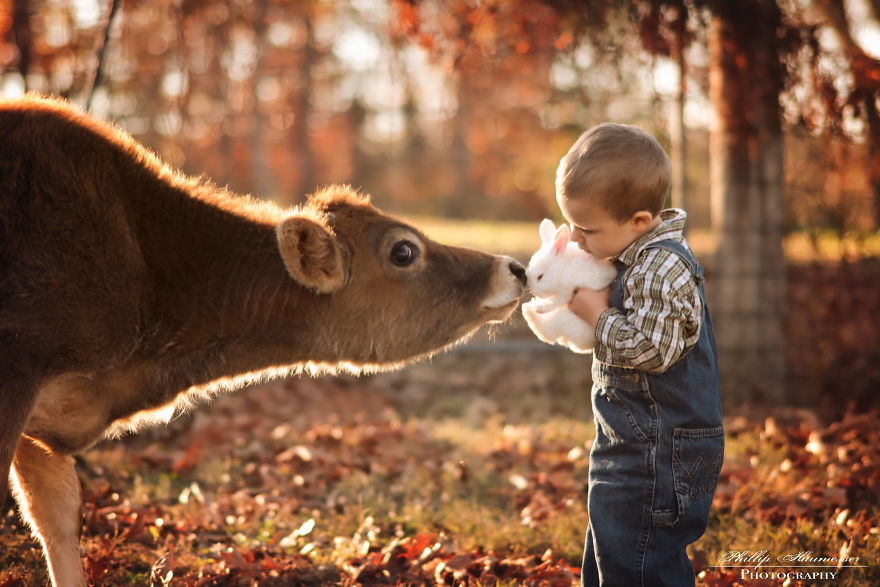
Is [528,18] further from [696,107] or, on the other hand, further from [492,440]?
[492,440]

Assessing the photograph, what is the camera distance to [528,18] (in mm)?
7762

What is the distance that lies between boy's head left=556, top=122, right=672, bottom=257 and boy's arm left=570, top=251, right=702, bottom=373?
213mm

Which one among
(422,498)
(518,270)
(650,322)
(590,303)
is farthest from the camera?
(422,498)

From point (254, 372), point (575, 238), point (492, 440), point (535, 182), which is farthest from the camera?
point (535, 182)

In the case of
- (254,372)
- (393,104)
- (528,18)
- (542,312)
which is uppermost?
(393,104)

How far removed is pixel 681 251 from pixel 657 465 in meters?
0.86

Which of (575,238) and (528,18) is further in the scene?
(528,18)

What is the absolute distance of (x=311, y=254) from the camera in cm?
394

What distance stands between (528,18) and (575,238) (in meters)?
4.81

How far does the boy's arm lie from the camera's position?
10.4 feet

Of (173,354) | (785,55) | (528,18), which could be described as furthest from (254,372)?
(785,55)

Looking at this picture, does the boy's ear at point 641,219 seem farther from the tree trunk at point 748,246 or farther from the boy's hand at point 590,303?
the tree trunk at point 748,246

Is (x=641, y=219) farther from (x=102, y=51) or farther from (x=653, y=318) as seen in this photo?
(x=102, y=51)

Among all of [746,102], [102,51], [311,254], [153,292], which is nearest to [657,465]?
[311,254]
